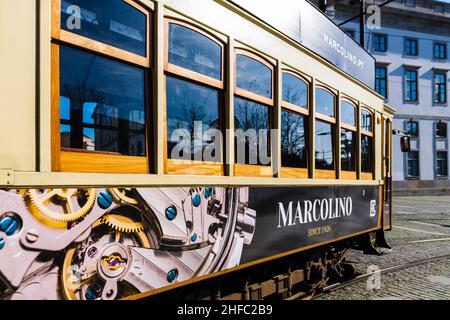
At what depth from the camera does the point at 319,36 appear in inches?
187

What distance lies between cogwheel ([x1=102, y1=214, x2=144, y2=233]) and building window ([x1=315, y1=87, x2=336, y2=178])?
2.56 metres

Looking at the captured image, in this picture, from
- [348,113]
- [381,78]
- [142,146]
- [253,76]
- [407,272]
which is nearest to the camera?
[142,146]

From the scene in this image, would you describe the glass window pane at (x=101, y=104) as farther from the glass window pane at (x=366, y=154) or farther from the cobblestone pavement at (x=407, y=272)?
the glass window pane at (x=366, y=154)

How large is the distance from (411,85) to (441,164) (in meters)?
6.42

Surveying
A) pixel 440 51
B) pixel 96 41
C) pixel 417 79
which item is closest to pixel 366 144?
pixel 96 41

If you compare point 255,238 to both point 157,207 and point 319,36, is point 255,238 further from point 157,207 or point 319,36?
point 319,36

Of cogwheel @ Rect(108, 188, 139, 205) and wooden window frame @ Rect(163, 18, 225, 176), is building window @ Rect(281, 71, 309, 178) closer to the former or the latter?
wooden window frame @ Rect(163, 18, 225, 176)

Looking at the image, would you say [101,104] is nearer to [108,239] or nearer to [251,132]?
[108,239]

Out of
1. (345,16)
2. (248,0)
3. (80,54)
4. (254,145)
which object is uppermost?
(345,16)

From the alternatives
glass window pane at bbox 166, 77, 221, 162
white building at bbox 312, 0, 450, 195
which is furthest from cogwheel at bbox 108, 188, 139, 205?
white building at bbox 312, 0, 450, 195

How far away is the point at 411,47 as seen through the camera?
105 feet

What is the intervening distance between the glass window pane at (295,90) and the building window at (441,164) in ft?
105
